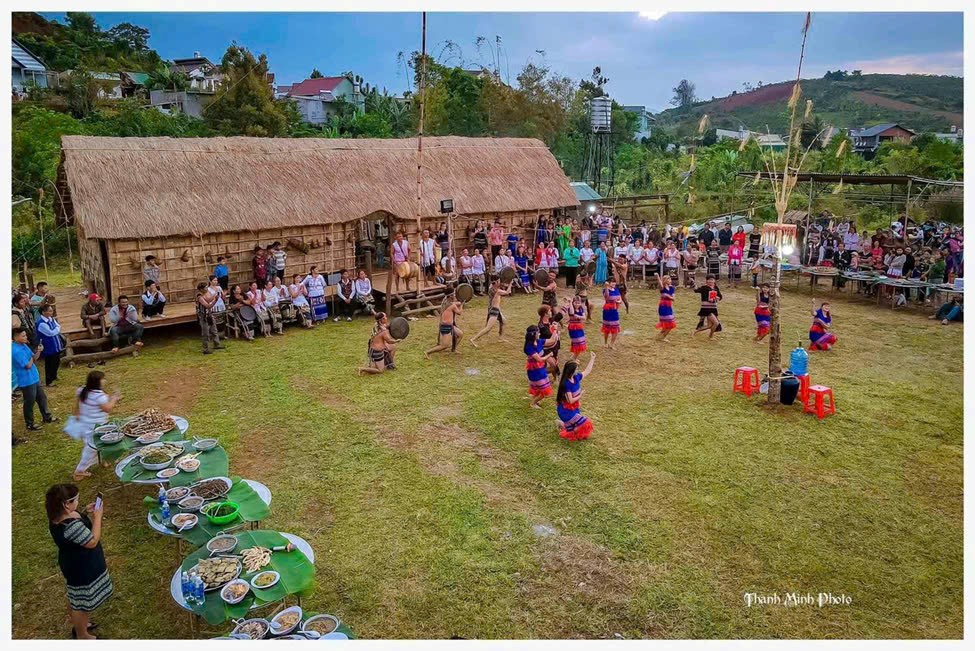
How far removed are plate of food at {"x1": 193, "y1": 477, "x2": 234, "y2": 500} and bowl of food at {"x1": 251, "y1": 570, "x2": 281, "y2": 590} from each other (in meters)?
1.61

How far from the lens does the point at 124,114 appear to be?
37.7 metres

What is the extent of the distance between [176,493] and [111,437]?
2099 mm

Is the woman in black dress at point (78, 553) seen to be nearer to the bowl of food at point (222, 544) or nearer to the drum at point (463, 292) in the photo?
the bowl of food at point (222, 544)

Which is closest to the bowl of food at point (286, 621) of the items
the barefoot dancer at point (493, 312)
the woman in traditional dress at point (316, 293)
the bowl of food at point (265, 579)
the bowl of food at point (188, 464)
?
the bowl of food at point (265, 579)

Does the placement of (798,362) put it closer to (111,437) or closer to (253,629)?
(253,629)

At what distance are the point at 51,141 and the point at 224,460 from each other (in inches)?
1074

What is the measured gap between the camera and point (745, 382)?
41.4 feet

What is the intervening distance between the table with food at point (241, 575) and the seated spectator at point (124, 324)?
31.6ft

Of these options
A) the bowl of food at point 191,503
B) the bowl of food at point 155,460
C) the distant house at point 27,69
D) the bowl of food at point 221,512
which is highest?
the distant house at point 27,69

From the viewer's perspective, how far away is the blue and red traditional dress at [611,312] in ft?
49.7

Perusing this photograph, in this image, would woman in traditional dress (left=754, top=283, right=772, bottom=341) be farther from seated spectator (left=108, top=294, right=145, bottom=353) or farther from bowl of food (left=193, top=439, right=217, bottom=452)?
seated spectator (left=108, top=294, right=145, bottom=353)

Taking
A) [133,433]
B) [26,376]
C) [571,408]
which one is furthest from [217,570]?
[26,376]

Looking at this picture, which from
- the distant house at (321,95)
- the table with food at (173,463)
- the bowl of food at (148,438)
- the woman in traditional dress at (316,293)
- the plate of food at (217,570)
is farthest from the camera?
the distant house at (321,95)

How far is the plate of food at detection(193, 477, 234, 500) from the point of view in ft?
26.2
